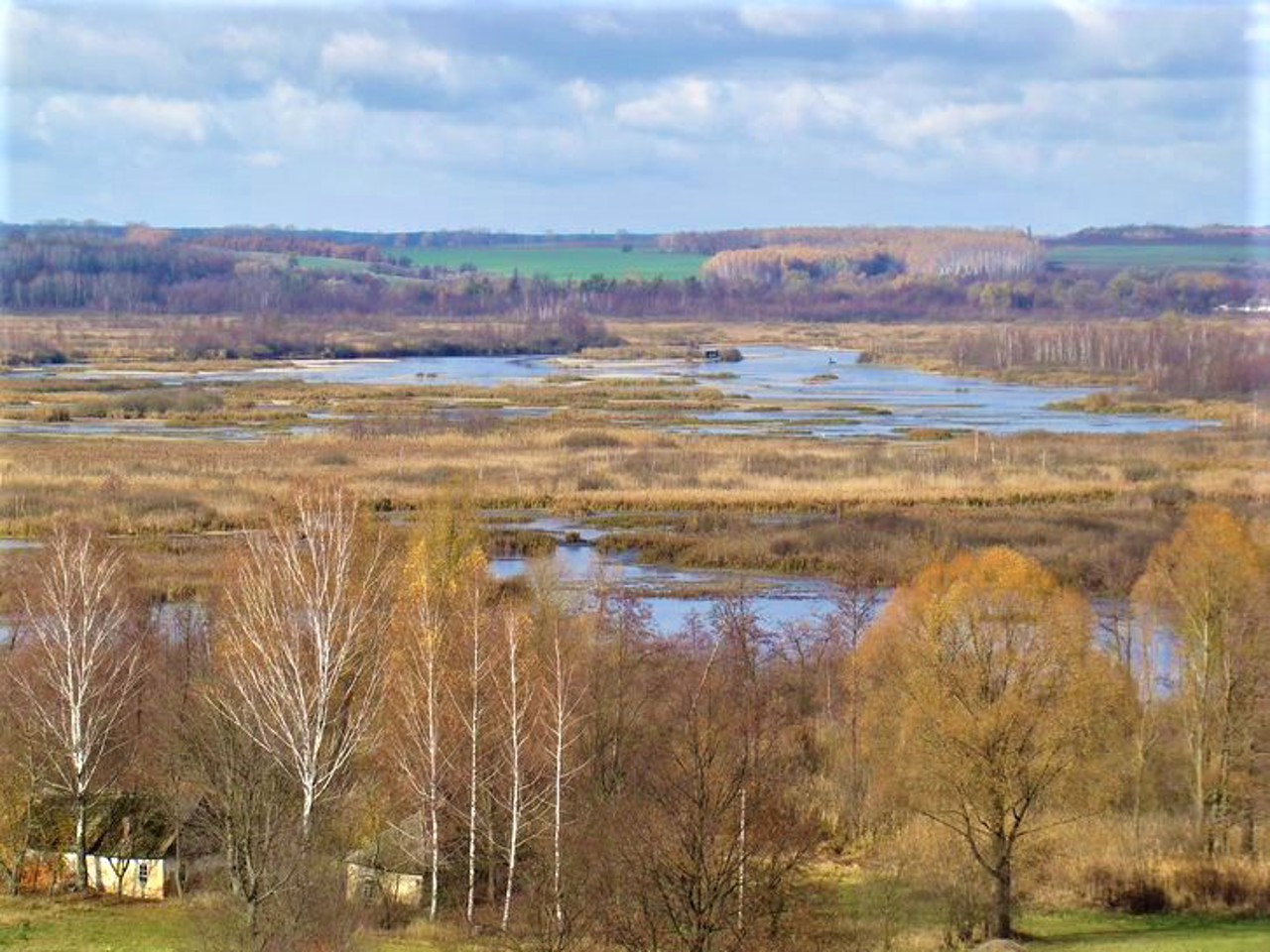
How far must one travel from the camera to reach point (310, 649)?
50.3 ft

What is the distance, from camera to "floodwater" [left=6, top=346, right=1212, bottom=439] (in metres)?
43.6

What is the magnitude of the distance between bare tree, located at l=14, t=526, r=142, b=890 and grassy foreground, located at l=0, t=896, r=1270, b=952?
3.45 feet

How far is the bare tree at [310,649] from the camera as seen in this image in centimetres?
1378

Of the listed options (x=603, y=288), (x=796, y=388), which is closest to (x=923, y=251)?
(x=603, y=288)

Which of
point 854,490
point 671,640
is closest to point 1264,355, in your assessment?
point 854,490

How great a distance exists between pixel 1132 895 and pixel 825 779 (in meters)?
3.26

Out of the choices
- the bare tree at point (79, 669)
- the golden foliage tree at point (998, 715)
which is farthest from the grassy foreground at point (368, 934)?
the bare tree at point (79, 669)

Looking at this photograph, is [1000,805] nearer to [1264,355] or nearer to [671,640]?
[671,640]

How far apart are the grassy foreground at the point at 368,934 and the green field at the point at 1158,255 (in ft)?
80.7

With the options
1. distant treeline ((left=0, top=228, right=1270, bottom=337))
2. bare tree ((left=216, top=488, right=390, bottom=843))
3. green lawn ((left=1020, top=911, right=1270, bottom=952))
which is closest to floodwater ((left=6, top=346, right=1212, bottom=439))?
distant treeline ((left=0, top=228, right=1270, bottom=337))

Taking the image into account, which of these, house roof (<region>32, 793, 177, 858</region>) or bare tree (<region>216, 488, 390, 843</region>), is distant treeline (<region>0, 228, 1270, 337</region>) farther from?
house roof (<region>32, 793, 177, 858</region>)

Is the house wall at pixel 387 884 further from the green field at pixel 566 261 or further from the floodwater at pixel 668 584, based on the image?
the green field at pixel 566 261

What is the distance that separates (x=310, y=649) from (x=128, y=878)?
92.7 inches

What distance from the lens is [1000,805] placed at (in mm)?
14453
